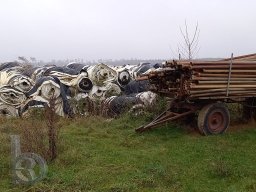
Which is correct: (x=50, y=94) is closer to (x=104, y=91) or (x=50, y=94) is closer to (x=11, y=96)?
(x=11, y=96)

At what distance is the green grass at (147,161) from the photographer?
21.5 feet

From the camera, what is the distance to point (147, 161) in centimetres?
782

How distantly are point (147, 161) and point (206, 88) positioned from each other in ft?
7.51

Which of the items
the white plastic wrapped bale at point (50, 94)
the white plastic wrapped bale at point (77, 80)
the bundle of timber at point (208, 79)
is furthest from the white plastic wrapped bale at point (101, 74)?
the bundle of timber at point (208, 79)

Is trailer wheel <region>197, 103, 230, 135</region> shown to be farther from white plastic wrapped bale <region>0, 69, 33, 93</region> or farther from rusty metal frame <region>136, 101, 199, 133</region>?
white plastic wrapped bale <region>0, 69, 33, 93</region>

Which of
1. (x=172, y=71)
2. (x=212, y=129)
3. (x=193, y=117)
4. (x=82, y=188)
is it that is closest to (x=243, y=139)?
(x=212, y=129)

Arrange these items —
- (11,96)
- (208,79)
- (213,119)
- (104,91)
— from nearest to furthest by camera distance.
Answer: (208,79), (213,119), (11,96), (104,91)

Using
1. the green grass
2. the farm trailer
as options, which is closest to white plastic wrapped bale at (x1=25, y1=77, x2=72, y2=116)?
the green grass

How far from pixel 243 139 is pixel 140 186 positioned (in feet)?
11.6

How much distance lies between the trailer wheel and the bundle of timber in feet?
1.14

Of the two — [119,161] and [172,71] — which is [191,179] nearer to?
[119,161]

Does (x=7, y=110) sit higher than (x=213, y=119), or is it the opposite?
(x=213, y=119)

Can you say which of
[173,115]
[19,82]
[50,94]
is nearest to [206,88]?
[173,115]

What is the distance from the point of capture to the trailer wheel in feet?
31.5
